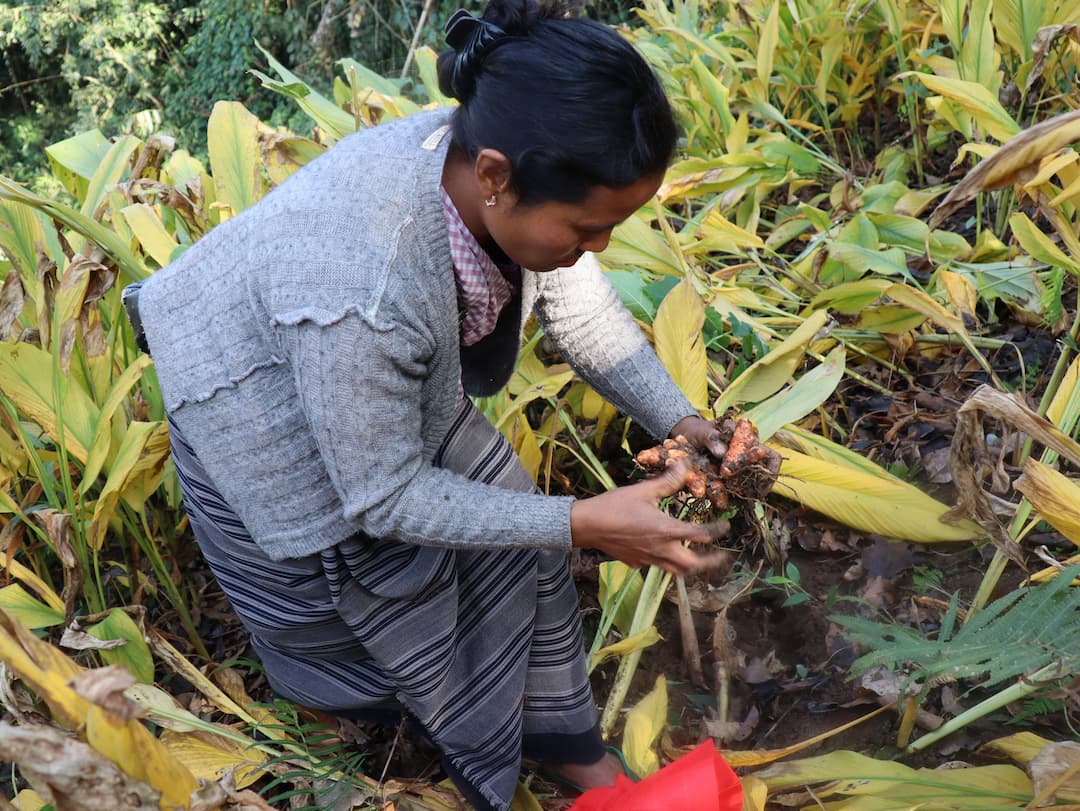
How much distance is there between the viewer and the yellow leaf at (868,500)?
1.26 metres

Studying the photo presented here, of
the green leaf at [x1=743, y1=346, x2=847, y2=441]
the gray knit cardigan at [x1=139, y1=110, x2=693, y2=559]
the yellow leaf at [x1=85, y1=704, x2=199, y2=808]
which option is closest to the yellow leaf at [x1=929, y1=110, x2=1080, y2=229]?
the green leaf at [x1=743, y1=346, x2=847, y2=441]

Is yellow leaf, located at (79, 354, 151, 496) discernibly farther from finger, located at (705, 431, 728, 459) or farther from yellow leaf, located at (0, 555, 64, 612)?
finger, located at (705, 431, 728, 459)

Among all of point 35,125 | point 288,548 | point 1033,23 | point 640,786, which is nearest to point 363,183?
point 288,548

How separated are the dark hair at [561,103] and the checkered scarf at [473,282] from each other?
0.30 feet

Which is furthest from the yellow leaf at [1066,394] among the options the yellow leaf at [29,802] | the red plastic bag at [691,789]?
the yellow leaf at [29,802]

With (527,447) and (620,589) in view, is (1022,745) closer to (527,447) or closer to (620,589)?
(620,589)

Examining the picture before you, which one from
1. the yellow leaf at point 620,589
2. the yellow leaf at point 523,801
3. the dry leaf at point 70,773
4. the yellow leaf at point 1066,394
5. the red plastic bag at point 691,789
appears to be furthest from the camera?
the yellow leaf at point 620,589

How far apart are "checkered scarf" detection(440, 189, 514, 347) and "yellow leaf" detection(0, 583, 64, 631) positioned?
670 millimetres

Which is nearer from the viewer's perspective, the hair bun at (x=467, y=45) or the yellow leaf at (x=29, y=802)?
the hair bun at (x=467, y=45)

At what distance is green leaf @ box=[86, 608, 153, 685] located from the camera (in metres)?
1.26

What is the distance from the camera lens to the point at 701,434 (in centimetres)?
118

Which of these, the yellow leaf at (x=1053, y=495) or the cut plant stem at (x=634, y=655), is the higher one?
the yellow leaf at (x=1053, y=495)

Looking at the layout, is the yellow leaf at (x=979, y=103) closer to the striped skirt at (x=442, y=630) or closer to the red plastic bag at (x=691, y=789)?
the striped skirt at (x=442, y=630)

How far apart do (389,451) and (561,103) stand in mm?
356
